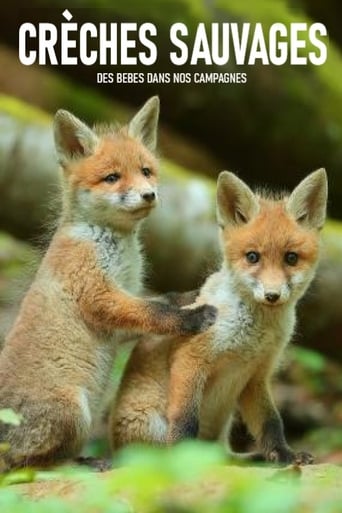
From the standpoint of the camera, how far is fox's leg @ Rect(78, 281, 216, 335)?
596 centimetres

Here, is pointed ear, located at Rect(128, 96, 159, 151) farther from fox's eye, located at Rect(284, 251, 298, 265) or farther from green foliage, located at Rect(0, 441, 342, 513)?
green foliage, located at Rect(0, 441, 342, 513)

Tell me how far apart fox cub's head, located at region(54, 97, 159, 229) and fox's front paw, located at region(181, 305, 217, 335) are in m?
0.73

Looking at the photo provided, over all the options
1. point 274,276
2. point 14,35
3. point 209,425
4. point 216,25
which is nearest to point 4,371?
point 209,425

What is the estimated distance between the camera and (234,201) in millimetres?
6086

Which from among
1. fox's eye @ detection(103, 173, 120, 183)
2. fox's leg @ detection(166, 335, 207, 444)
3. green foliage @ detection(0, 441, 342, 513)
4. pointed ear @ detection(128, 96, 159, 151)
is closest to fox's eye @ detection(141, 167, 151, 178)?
fox's eye @ detection(103, 173, 120, 183)

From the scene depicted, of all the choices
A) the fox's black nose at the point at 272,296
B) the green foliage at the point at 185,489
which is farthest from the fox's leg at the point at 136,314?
the green foliage at the point at 185,489

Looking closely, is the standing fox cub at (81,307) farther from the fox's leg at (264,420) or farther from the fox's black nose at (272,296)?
the fox's leg at (264,420)

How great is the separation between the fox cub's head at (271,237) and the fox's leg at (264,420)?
64 cm

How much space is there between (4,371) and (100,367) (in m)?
0.57

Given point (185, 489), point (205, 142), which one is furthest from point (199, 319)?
point (205, 142)

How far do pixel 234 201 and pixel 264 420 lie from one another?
1305 millimetres

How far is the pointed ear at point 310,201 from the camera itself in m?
6.05

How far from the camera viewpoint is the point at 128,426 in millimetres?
6074

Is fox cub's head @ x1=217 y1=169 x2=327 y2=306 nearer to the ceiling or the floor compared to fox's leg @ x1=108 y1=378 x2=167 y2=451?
nearer to the ceiling
